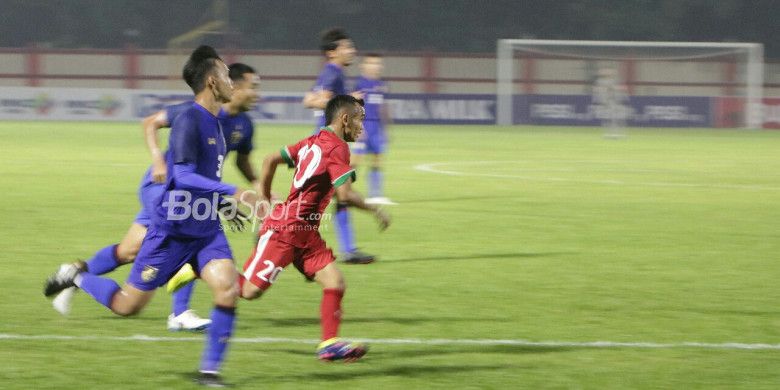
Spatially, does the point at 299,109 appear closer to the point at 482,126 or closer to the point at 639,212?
the point at 482,126

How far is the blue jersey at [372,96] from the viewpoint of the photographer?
14.5 metres

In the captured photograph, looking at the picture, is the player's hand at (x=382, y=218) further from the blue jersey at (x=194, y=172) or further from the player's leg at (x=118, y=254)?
the player's leg at (x=118, y=254)

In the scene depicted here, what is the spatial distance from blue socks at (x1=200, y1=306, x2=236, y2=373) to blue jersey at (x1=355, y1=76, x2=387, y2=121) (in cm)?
880

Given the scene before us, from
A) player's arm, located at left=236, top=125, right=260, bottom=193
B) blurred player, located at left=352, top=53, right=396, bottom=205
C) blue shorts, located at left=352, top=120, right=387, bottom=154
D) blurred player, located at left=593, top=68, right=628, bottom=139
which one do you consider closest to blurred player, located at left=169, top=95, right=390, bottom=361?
player's arm, located at left=236, top=125, right=260, bottom=193

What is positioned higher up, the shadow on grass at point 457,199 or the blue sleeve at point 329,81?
the blue sleeve at point 329,81

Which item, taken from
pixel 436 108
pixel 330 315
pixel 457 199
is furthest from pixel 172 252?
pixel 436 108

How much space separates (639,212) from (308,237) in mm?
8747

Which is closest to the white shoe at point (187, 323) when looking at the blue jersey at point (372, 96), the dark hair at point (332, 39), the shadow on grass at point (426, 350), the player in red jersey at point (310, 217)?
the shadow on grass at point (426, 350)

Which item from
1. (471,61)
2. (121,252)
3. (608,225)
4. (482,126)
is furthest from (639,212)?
(471,61)

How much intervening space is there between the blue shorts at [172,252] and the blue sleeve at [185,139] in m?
0.42

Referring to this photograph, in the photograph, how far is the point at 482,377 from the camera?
609 centimetres

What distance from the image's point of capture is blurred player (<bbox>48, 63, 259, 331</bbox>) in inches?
285

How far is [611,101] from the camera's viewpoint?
37.8 meters

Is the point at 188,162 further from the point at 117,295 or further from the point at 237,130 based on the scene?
the point at 237,130
